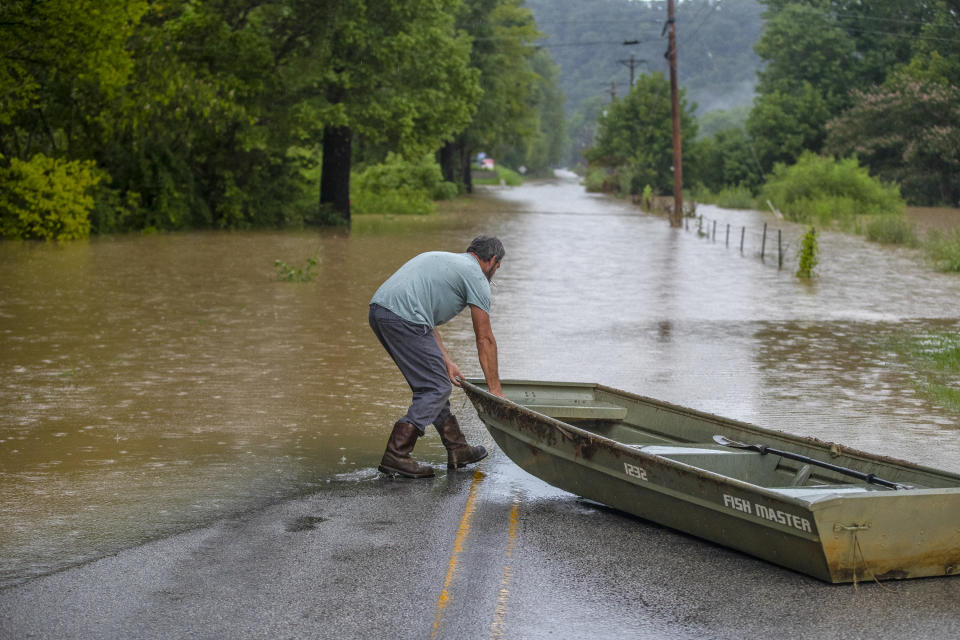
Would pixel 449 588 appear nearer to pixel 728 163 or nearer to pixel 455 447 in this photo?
pixel 455 447

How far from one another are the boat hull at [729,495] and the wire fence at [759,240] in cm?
1769

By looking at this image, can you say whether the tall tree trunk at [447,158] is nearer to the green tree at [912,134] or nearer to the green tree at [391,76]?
the green tree at [912,134]

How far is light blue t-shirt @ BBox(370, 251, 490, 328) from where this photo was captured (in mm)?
7969

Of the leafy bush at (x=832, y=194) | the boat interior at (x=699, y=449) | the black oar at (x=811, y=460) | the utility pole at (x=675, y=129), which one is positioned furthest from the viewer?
the leafy bush at (x=832, y=194)

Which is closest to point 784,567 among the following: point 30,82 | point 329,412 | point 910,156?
Result: point 329,412

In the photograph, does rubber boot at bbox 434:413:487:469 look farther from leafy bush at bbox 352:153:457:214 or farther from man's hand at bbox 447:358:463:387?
leafy bush at bbox 352:153:457:214

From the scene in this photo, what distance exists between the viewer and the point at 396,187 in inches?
1955

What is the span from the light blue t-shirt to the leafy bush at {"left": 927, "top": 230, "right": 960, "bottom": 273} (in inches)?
774

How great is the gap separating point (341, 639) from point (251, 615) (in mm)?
538

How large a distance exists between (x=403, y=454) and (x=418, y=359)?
2.26 feet

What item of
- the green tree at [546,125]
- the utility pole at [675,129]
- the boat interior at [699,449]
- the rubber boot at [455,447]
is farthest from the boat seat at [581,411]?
the green tree at [546,125]

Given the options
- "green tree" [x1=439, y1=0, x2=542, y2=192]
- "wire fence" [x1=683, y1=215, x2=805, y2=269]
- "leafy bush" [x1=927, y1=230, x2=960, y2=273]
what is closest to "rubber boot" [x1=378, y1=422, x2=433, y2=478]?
"wire fence" [x1=683, y1=215, x2=805, y2=269]

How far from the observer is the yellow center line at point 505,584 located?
5.70m

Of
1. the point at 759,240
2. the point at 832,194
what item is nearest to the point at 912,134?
the point at 832,194
